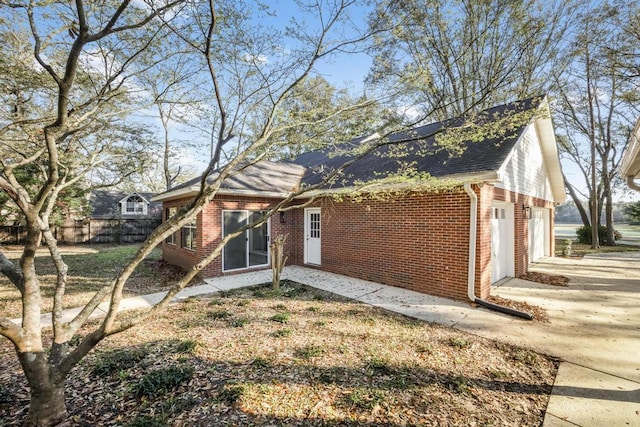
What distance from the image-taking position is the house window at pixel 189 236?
8.95 meters

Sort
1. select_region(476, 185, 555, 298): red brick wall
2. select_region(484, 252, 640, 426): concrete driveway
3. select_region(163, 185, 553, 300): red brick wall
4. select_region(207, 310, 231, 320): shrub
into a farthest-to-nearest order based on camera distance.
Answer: select_region(163, 185, 553, 300): red brick wall < select_region(476, 185, 555, 298): red brick wall < select_region(207, 310, 231, 320): shrub < select_region(484, 252, 640, 426): concrete driveway

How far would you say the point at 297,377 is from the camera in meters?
3.28

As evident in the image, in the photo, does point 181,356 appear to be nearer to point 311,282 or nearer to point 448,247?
point 311,282

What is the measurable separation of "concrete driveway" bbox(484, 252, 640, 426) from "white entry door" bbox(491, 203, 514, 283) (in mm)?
446

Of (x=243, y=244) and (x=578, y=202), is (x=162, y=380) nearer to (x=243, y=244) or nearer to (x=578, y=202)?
(x=243, y=244)

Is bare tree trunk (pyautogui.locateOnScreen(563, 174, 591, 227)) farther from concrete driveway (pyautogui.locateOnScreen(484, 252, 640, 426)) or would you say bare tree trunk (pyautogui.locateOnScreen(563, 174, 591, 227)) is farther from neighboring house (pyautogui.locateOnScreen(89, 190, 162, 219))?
neighboring house (pyautogui.locateOnScreen(89, 190, 162, 219))

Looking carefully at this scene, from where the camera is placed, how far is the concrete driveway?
284 centimetres

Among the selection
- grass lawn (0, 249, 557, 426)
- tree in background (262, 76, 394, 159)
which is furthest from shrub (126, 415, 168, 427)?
tree in background (262, 76, 394, 159)

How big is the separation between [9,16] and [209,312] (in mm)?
5319

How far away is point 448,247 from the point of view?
249 inches

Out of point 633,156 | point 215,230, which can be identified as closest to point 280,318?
point 215,230

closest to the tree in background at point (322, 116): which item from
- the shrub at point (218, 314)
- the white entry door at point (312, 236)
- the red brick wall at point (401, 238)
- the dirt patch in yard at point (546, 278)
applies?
the red brick wall at point (401, 238)

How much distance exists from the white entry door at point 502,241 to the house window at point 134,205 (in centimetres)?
2714

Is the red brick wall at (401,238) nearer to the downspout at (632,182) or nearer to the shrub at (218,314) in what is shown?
the downspout at (632,182)
